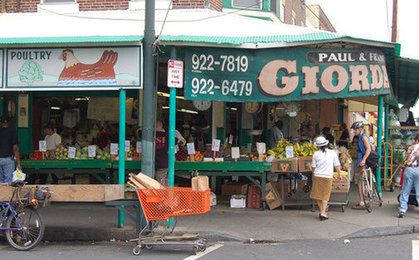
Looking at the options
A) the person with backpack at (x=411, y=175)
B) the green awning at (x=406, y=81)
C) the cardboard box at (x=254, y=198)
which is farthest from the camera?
the green awning at (x=406, y=81)

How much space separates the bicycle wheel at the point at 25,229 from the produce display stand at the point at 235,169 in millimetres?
3884

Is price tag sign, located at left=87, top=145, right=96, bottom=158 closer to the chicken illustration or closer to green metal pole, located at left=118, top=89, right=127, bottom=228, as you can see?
green metal pole, located at left=118, top=89, right=127, bottom=228

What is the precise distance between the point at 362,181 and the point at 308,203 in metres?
1.37

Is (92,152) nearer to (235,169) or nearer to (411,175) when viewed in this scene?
(235,169)

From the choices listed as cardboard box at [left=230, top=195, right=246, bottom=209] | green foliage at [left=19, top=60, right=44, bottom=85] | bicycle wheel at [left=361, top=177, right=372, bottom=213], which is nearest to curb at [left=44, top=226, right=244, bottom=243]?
green foliage at [left=19, top=60, right=44, bottom=85]

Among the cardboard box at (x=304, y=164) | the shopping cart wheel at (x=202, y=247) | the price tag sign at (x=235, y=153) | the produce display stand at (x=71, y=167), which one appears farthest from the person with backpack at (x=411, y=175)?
the produce display stand at (x=71, y=167)

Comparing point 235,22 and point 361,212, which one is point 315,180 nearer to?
point 361,212

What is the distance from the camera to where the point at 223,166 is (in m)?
11.5

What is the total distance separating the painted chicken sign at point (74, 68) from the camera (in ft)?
31.0

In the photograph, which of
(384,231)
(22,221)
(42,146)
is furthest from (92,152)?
(384,231)

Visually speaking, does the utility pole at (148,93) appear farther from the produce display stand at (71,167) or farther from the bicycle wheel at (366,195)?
the bicycle wheel at (366,195)

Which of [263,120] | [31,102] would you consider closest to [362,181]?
[263,120]

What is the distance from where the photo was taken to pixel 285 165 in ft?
37.2

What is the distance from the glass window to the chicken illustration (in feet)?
18.0
